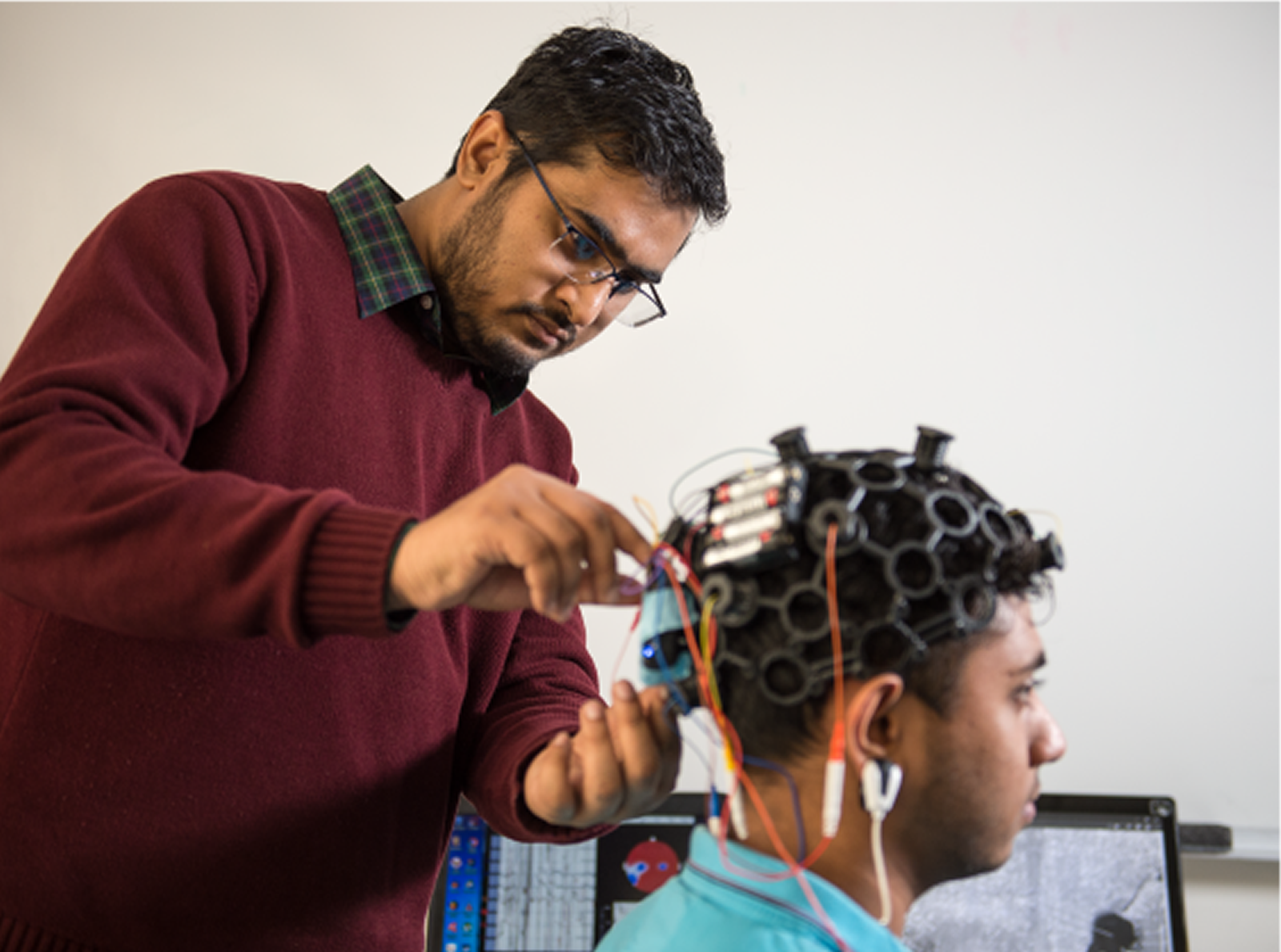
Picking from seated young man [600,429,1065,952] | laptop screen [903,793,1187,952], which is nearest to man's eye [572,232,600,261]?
seated young man [600,429,1065,952]

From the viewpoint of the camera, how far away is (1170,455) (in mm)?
2021

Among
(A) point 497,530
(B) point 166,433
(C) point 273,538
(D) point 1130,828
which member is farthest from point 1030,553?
(D) point 1130,828

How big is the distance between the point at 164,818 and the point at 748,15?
6.68 feet

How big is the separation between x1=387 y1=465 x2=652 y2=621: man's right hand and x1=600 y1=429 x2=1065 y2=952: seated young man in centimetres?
9

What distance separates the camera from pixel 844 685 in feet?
2.82

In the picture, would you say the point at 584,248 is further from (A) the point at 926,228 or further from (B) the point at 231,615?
(A) the point at 926,228

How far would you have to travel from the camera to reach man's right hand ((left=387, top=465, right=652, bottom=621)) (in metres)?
0.73

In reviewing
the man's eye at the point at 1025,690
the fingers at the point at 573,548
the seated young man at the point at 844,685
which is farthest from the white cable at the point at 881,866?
the fingers at the point at 573,548

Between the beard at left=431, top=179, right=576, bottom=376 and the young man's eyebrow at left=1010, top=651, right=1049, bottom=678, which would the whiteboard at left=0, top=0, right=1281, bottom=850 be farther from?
the young man's eyebrow at left=1010, top=651, right=1049, bottom=678

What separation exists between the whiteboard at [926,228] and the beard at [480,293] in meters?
0.77

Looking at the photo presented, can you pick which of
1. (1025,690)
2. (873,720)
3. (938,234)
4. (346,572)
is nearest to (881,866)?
(873,720)

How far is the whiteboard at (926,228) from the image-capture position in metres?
2.00

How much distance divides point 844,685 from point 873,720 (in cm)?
5

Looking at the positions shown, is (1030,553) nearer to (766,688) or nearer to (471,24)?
(766,688)
